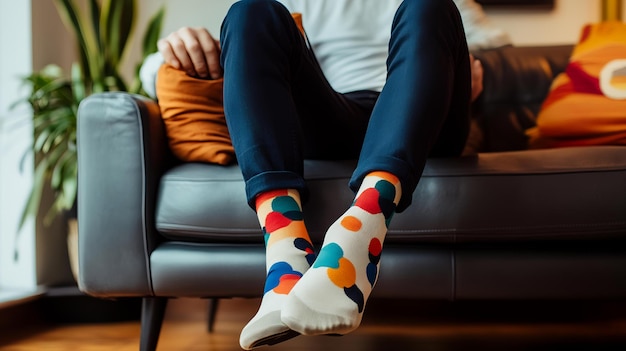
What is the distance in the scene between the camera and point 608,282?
42.1 inches

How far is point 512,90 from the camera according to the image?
1.72 m

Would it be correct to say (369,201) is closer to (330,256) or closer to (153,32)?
(330,256)

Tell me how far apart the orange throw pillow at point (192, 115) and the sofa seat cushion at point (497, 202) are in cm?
15

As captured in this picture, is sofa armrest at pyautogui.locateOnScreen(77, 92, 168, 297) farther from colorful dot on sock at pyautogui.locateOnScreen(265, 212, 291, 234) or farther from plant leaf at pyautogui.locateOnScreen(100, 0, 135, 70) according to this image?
plant leaf at pyautogui.locateOnScreen(100, 0, 135, 70)

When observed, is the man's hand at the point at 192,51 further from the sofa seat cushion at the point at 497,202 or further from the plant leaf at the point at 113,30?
the plant leaf at the point at 113,30

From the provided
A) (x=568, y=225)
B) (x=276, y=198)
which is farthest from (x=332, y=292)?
(x=568, y=225)

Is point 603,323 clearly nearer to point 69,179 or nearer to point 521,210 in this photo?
point 521,210

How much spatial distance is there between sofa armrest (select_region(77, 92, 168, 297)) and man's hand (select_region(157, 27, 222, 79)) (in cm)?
11

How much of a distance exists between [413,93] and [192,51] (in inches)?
20.0

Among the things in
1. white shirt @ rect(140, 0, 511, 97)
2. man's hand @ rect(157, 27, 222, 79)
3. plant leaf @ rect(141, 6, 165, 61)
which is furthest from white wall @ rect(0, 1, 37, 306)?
man's hand @ rect(157, 27, 222, 79)

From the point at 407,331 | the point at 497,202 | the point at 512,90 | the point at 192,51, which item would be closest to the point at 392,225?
the point at 497,202

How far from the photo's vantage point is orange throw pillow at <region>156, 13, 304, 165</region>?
121cm

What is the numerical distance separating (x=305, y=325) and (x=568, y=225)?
1.93 ft

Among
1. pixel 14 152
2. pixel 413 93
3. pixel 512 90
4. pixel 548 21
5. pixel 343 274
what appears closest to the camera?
pixel 343 274
